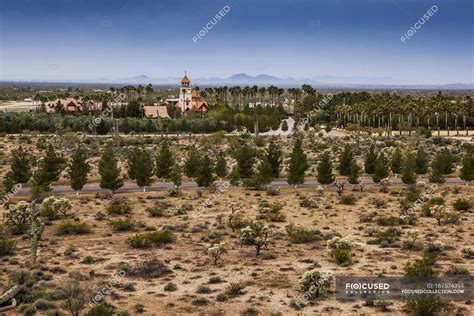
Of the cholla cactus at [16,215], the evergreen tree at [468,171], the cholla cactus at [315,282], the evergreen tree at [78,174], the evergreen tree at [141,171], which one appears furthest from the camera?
the evergreen tree at [468,171]

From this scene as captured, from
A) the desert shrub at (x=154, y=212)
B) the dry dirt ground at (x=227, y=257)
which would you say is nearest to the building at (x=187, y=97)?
the dry dirt ground at (x=227, y=257)

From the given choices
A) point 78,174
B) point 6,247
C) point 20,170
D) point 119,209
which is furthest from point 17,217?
point 20,170

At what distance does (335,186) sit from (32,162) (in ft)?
134

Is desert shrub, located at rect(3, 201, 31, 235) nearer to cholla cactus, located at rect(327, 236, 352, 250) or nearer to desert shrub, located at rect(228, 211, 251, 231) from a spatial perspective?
desert shrub, located at rect(228, 211, 251, 231)

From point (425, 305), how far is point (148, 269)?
16.3 meters

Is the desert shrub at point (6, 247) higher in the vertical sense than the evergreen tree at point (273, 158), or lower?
lower

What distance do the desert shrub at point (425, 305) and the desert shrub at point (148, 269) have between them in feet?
47.6

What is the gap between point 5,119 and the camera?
11969 centimetres

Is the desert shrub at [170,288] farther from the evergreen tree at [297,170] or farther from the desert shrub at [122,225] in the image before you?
the evergreen tree at [297,170]

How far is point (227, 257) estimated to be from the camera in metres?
35.0

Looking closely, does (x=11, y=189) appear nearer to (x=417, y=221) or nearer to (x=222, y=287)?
(x=222, y=287)

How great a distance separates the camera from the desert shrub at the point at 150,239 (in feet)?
123

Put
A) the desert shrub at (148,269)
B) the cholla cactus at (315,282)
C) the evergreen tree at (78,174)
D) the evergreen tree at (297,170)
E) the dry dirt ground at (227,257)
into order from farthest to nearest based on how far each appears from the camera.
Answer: the evergreen tree at (297,170), the evergreen tree at (78,174), the desert shrub at (148,269), the cholla cactus at (315,282), the dry dirt ground at (227,257)

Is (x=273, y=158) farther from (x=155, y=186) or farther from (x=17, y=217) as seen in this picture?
(x=17, y=217)
